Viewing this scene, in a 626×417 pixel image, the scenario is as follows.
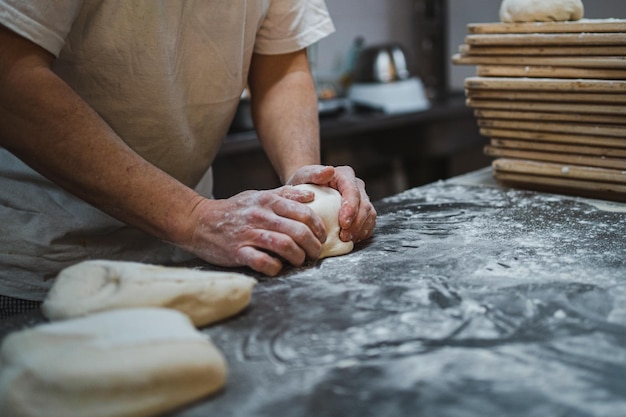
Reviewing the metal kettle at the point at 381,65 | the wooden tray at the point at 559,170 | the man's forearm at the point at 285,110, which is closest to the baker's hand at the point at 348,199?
the man's forearm at the point at 285,110

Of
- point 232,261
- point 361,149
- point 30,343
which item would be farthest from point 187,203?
point 361,149

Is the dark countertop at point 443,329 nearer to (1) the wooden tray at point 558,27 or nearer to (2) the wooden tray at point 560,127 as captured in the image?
(2) the wooden tray at point 560,127

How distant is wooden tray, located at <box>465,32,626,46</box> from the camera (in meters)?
1.68

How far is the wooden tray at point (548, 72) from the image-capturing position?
1.71m

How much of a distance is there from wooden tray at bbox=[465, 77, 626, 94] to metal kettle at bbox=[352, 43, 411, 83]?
6.65 feet

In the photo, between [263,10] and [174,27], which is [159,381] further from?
[263,10]

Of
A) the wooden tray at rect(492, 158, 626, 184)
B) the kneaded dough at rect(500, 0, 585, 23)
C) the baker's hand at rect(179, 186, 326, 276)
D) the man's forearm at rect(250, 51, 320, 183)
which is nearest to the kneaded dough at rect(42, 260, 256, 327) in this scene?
the baker's hand at rect(179, 186, 326, 276)

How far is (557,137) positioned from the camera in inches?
72.0

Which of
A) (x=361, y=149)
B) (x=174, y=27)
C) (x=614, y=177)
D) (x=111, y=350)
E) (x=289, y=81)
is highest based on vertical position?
(x=174, y=27)

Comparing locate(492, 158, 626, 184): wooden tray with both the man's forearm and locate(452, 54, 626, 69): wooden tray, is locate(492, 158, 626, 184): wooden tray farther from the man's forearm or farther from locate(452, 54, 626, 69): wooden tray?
the man's forearm

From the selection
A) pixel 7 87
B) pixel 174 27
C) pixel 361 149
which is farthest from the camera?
pixel 361 149

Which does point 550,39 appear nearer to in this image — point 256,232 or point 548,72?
point 548,72

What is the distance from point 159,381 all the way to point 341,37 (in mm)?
3932

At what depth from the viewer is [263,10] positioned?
5.81 ft
